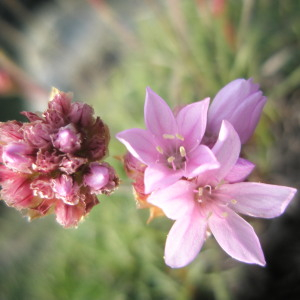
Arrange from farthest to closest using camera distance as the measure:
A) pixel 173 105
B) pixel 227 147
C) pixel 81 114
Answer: pixel 173 105 → pixel 81 114 → pixel 227 147

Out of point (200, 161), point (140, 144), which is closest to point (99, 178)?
point (140, 144)

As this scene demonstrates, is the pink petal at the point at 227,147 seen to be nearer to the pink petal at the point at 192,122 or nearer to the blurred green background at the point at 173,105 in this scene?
the pink petal at the point at 192,122

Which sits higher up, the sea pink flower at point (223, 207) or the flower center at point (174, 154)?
the flower center at point (174, 154)

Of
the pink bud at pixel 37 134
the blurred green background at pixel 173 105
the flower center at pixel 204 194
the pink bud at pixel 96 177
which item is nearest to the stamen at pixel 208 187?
the flower center at pixel 204 194

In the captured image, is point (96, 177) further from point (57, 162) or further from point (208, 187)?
point (208, 187)

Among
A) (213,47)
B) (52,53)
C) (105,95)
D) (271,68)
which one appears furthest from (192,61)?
(52,53)

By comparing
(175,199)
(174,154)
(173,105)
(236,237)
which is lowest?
(236,237)

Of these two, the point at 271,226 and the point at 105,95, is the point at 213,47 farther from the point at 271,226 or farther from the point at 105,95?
the point at 271,226
